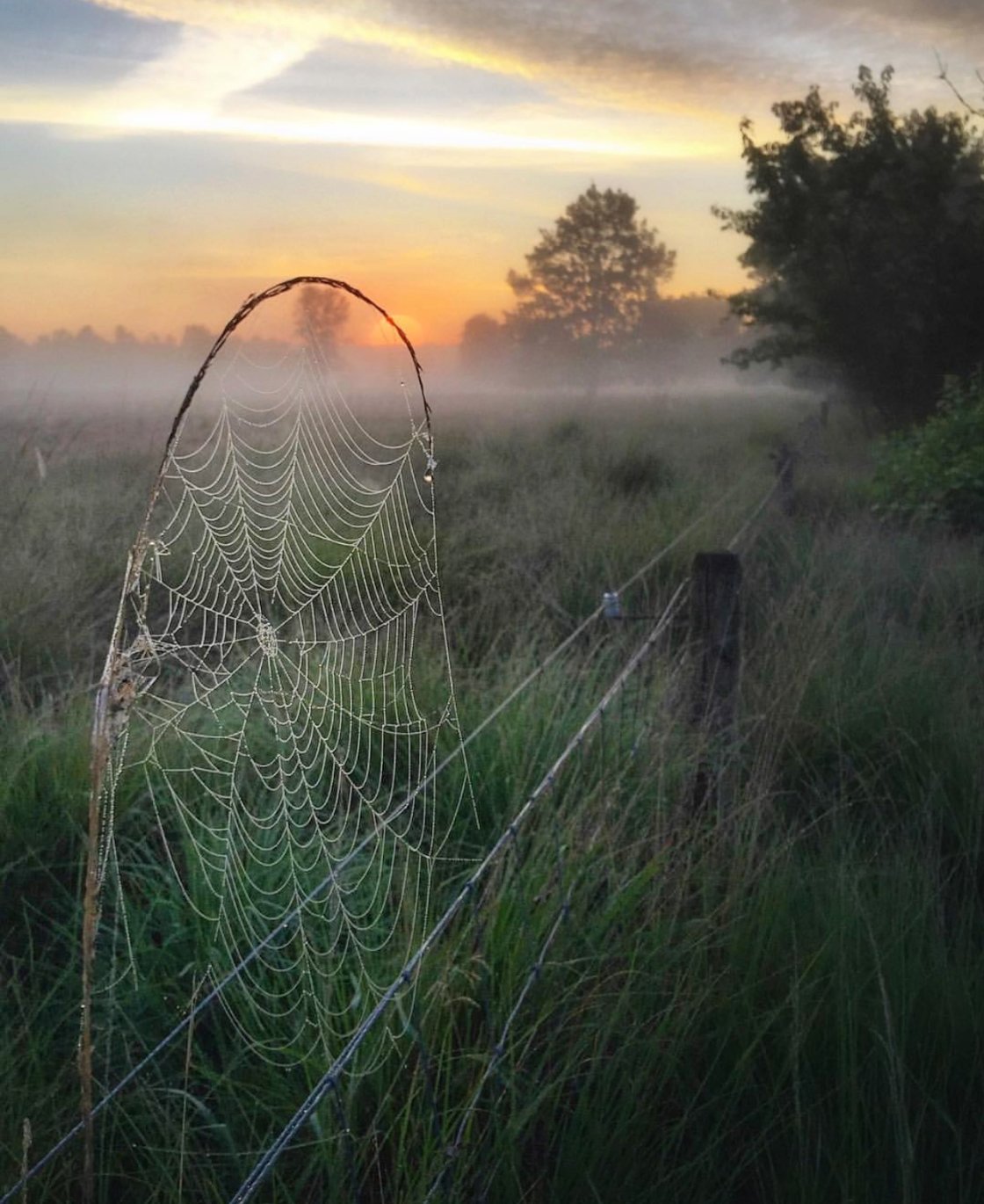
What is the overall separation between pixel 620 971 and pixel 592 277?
5671cm

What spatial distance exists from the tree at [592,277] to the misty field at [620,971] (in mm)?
53077

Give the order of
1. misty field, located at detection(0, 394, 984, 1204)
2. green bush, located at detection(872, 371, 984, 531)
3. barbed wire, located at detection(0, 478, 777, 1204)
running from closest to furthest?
1. barbed wire, located at detection(0, 478, 777, 1204)
2. misty field, located at detection(0, 394, 984, 1204)
3. green bush, located at detection(872, 371, 984, 531)

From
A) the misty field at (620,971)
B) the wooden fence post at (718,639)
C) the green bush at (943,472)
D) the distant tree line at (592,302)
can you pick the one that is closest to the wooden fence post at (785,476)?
the green bush at (943,472)

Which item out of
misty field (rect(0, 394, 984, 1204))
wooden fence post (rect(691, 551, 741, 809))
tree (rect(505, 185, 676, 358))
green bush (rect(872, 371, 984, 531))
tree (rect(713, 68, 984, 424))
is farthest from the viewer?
tree (rect(505, 185, 676, 358))

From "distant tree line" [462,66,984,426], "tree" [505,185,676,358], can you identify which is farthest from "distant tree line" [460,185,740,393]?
"distant tree line" [462,66,984,426]

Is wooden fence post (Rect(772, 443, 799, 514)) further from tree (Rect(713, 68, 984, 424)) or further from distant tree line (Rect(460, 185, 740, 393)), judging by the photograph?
distant tree line (Rect(460, 185, 740, 393))

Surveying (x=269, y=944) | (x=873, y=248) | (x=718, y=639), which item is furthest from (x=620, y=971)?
(x=873, y=248)

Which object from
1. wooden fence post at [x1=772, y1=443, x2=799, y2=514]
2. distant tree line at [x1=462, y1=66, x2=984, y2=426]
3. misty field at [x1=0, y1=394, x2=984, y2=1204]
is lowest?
misty field at [x1=0, y1=394, x2=984, y2=1204]

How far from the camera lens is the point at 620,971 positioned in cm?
221

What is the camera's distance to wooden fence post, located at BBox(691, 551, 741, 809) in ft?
11.9

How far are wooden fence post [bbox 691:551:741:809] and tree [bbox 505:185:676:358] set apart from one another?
5347cm

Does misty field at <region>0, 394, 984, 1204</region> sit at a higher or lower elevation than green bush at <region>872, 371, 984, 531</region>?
lower

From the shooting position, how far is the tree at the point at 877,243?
15.7 meters

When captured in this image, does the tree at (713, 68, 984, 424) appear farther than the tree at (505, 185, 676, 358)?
No
